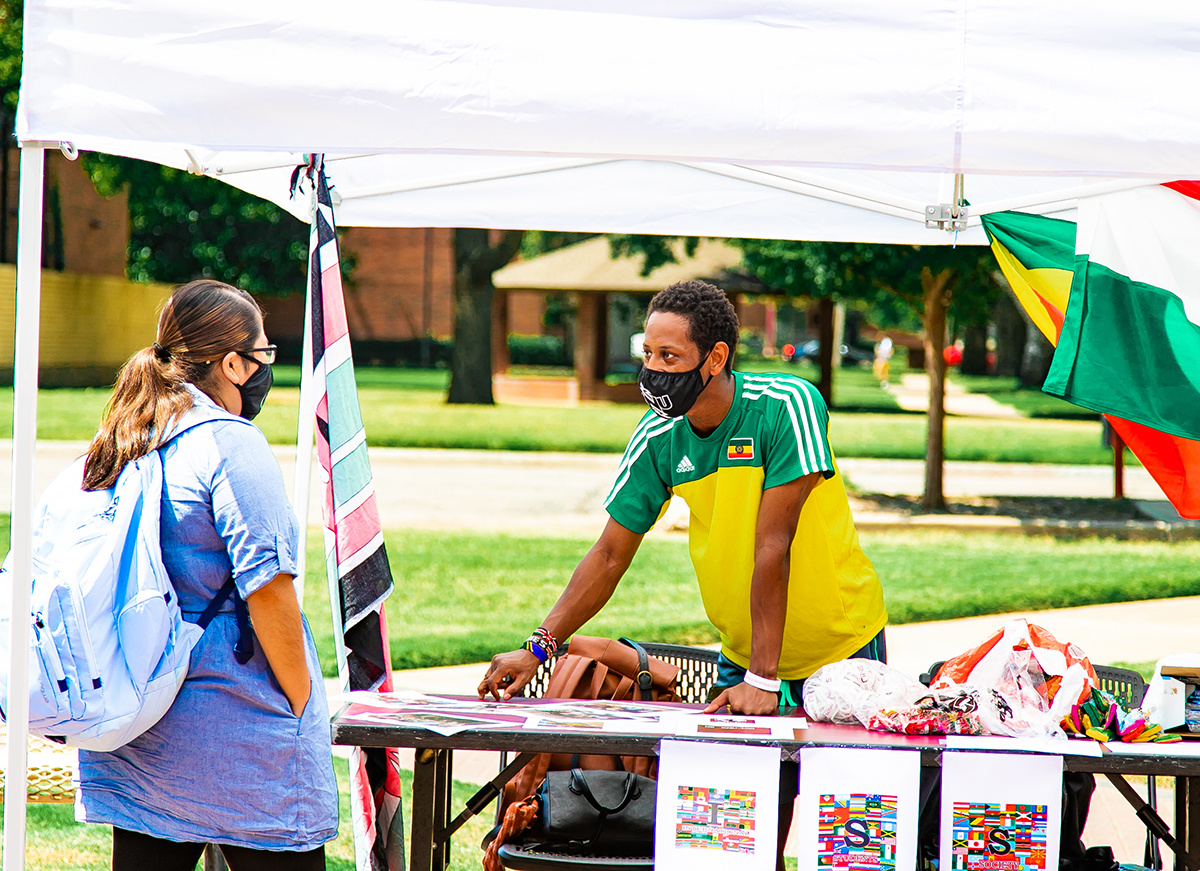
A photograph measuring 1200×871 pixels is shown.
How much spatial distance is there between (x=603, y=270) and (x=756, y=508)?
82.9 ft

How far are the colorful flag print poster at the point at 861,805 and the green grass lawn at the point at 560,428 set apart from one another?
1705cm

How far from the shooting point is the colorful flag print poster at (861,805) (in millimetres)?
2996

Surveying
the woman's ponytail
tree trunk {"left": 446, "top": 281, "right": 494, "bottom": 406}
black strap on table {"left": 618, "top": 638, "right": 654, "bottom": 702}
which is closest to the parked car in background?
tree trunk {"left": 446, "top": 281, "right": 494, "bottom": 406}

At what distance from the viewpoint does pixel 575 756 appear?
354cm

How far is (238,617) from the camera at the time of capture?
264cm

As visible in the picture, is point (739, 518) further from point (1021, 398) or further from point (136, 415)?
point (1021, 398)

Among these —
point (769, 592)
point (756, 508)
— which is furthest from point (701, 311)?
point (769, 592)

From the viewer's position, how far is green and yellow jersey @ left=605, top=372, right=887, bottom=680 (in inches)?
137

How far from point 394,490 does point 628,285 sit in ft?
41.6

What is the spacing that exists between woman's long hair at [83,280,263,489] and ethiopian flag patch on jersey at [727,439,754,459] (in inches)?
52.8

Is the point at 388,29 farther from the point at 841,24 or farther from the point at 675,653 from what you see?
the point at 675,653

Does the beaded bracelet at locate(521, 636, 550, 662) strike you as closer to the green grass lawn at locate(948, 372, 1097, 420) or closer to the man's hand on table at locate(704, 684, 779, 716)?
the man's hand on table at locate(704, 684, 779, 716)

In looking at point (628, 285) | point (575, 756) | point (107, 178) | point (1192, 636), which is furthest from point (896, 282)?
point (107, 178)

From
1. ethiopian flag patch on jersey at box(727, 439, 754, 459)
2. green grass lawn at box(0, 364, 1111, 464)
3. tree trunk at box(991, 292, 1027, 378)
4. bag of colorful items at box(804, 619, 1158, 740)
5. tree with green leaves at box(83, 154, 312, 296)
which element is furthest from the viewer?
tree trunk at box(991, 292, 1027, 378)
